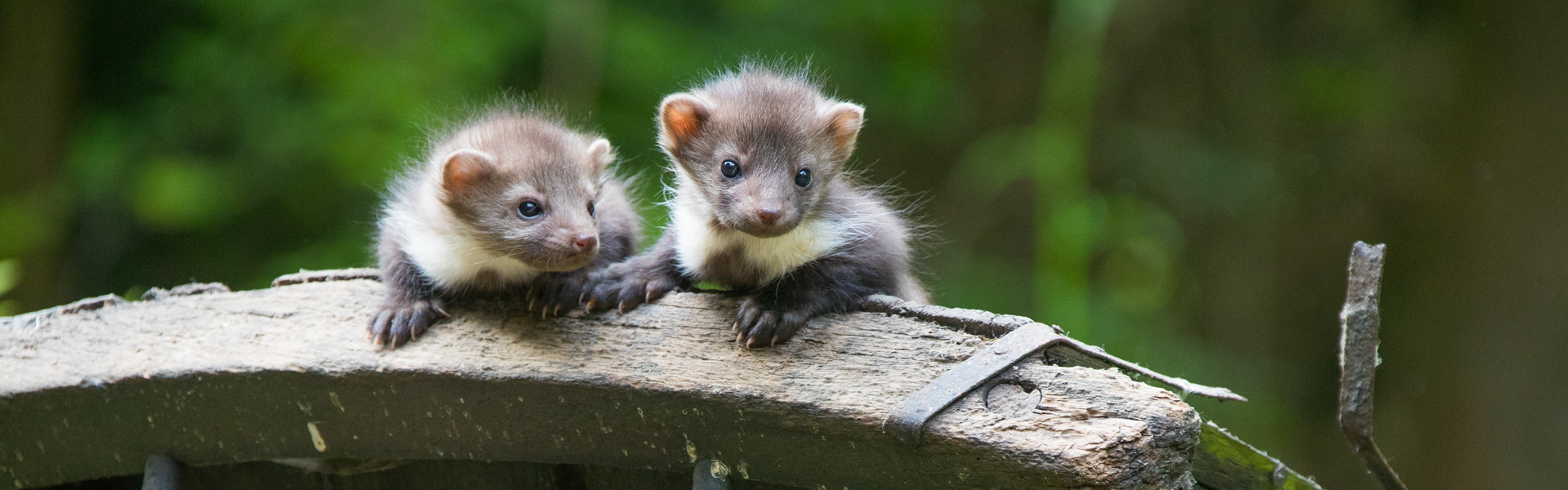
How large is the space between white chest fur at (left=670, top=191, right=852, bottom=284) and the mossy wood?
1.18 feet

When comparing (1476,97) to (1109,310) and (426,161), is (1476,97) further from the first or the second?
(426,161)

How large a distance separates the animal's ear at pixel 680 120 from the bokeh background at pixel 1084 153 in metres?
1.67

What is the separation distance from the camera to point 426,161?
8.54 feet

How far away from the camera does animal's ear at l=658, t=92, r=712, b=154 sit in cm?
228

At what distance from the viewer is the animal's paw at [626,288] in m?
1.93

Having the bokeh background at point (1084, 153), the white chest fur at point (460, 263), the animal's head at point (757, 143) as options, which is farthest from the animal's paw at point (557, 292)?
the bokeh background at point (1084, 153)

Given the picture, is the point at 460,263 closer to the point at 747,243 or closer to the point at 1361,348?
the point at 747,243

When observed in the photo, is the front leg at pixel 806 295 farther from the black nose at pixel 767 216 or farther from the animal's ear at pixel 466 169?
the animal's ear at pixel 466 169

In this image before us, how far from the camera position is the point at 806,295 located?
6.42 feet

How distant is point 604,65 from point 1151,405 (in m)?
3.24

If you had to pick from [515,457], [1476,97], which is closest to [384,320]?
[515,457]

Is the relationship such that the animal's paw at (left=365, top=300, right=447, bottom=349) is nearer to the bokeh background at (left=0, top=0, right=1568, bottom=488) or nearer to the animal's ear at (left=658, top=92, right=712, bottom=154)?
the animal's ear at (left=658, top=92, right=712, bottom=154)

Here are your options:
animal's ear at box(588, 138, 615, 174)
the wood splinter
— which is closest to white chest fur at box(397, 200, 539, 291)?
animal's ear at box(588, 138, 615, 174)

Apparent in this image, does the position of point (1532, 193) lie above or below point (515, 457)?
above
